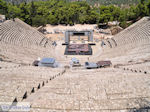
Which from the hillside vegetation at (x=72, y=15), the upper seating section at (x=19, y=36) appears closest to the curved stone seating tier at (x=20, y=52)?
the upper seating section at (x=19, y=36)

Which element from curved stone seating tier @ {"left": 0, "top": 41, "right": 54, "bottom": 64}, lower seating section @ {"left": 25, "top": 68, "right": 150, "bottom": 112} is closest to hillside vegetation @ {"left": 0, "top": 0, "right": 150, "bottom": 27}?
curved stone seating tier @ {"left": 0, "top": 41, "right": 54, "bottom": 64}

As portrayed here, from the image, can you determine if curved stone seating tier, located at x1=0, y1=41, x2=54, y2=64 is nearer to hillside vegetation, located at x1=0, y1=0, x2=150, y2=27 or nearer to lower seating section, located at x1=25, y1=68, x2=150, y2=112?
lower seating section, located at x1=25, y1=68, x2=150, y2=112

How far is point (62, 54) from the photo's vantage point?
25.7m

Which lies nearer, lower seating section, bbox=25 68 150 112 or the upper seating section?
lower seating section, bbox=25 68 150 112

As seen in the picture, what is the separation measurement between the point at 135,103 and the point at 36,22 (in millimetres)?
40004

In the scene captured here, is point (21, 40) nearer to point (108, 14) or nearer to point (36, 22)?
point (36, 22)

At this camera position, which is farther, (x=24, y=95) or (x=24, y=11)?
(x=24, y=11)

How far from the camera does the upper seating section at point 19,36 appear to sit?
72.0 ft

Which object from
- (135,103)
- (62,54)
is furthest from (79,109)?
(62,54)

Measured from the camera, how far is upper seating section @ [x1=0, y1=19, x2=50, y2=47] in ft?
72.0

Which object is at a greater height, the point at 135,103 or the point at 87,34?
the point at 87,34

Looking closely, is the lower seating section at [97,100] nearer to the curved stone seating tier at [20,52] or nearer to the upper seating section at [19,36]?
the curved stone seating tier at [20,52]

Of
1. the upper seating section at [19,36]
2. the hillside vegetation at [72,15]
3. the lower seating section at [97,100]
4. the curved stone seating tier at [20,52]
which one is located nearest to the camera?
the lower seating section at [97,100]

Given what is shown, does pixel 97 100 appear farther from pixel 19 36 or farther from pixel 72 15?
pixel 72 15
